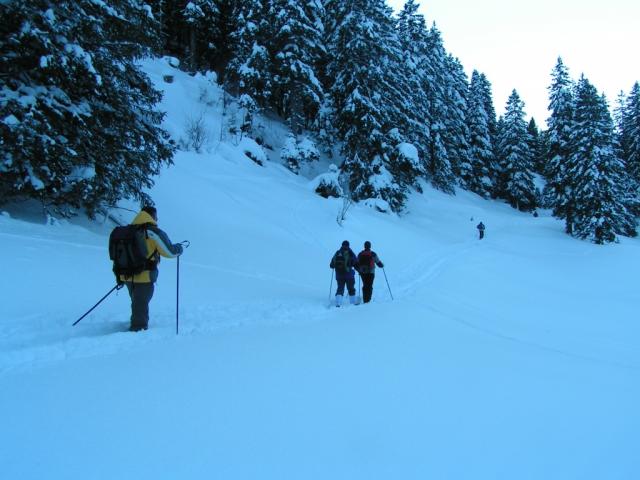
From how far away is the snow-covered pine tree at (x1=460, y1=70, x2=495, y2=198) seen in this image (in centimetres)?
4512

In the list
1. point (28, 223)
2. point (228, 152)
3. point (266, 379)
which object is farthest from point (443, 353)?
point (228, 152)

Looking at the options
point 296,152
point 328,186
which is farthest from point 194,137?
point 328,186

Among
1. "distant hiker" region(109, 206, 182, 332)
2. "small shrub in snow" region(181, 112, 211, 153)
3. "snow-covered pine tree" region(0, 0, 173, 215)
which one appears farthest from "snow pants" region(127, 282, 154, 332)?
"small shrub in snow" region(181, 112, 211, 153)

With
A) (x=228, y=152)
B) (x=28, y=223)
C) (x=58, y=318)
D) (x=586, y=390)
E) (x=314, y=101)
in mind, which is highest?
(x=314, y=101)

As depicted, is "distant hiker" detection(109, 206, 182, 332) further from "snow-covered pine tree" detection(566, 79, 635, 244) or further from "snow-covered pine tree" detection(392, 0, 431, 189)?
"snow-covered pine tree" detection(566, 79, 635, 244)

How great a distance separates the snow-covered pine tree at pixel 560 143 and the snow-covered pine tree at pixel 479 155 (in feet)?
30.1

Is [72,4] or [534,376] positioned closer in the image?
[534,376]

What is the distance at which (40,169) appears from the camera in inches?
302

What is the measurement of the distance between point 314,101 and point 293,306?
20.2m

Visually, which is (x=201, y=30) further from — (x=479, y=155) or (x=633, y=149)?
(x=633, y=149)

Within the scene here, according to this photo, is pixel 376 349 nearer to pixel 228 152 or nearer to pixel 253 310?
pixel 253 310

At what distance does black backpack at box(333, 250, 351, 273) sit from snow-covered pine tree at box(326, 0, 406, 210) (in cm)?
1479

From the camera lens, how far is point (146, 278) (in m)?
5.47

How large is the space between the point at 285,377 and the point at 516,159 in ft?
152
